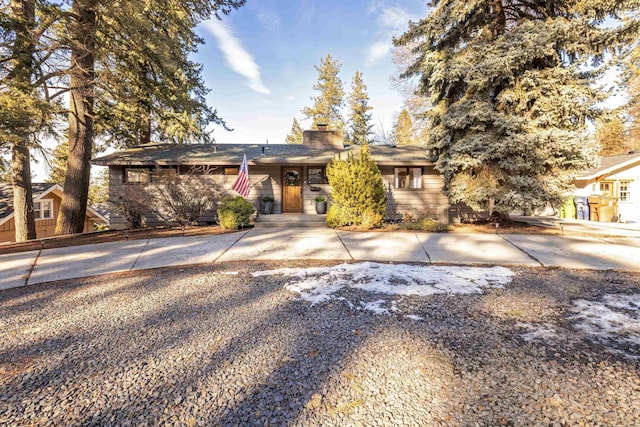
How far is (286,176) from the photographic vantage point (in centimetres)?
1120

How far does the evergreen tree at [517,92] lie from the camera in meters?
7.59

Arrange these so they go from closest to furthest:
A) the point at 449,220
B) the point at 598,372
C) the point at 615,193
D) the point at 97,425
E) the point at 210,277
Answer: the point at 97,425 < the point at 598,372 < the point at 210,277 < the point at 449,220 < the point at 615,193

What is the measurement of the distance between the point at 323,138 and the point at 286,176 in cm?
339

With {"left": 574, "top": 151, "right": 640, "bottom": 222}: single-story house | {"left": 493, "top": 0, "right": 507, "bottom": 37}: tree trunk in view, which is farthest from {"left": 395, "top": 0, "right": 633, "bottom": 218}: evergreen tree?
{"left": 574, "top": 151, "right": 640, "bottom": 222}: single-story house

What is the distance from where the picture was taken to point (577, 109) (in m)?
7.57

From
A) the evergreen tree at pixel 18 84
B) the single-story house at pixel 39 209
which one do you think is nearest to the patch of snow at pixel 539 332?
the evergreen tree at pixel 18 84

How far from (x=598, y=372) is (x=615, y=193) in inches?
748

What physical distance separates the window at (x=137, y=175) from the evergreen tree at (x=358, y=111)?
21.5 m

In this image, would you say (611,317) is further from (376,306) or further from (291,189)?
(291,189)

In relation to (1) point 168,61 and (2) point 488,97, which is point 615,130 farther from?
(1) point 168,61

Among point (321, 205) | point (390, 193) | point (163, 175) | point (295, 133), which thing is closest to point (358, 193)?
point (321, 205)

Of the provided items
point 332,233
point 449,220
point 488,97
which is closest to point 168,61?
point 332,233

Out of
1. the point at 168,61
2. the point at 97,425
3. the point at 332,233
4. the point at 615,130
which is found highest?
the point at 615,130

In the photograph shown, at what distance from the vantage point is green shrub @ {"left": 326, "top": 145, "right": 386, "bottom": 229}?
326 inches
